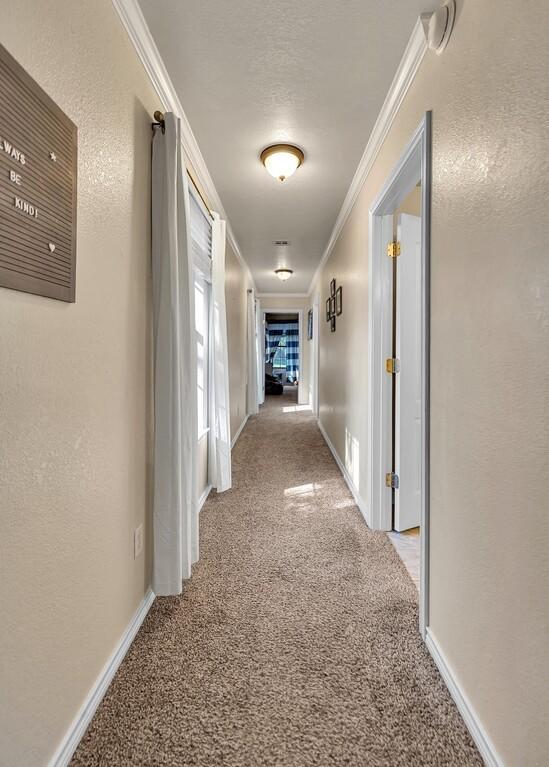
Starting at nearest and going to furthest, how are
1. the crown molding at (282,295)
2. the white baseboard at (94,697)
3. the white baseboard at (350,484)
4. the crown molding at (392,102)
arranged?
the white baseboard at (94,697)
the crown molding at (392,102)
the white baseboard at (350,484)
the crown molding at (282,295)

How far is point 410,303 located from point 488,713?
2.00m

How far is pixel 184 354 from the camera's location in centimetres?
191

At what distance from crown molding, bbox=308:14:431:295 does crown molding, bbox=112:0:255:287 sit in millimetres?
1035

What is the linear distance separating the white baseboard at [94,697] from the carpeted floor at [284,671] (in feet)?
0.10

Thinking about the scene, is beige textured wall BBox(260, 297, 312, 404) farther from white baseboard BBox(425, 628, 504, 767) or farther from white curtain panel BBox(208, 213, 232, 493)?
white baseboard BBox(425, 628, 504, 767)

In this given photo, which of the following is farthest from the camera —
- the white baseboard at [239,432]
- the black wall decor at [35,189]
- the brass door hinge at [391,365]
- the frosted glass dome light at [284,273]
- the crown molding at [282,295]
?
the crown molding at [282,295]

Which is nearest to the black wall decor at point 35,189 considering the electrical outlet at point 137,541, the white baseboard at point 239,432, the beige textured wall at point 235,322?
the electrical outlet at point 137,541

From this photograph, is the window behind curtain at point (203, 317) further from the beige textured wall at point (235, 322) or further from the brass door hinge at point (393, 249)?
the brass door hinge at point (393, 249)

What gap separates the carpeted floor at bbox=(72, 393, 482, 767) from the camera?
1.15 metres

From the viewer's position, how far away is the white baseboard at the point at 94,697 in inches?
42.3

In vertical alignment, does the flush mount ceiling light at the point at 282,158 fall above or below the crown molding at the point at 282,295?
below

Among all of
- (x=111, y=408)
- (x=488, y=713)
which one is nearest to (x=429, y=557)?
(x=488, y=713)

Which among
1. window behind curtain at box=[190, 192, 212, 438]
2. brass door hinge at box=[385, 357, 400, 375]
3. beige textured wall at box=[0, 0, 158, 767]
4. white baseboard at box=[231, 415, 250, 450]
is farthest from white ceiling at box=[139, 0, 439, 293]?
white baseboard at box=[231, 415, 250, 450]

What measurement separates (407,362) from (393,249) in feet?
2.36
